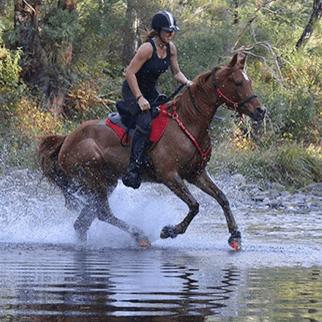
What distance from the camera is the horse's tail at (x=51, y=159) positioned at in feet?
38.9

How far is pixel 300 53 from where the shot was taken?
1264 inches

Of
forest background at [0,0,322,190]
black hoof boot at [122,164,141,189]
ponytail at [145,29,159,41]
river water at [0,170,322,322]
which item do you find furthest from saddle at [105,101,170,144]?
forest background at [0,0,322,190]

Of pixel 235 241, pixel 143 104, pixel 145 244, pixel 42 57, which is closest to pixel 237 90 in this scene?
pixel 143 104

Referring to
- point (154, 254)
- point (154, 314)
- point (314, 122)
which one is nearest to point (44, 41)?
point (314, 122)

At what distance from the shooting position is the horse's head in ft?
33.6

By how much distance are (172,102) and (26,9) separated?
660 inches

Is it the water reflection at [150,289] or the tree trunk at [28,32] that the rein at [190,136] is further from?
the tree trunk at [28,32]

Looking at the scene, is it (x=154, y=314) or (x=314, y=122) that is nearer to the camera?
(x=154, y=314)

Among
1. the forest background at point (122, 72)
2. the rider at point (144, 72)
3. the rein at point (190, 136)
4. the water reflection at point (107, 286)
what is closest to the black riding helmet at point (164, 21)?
the rider at point (144, 72)

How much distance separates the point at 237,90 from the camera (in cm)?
1030

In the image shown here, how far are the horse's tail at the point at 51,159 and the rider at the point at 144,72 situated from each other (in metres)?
1.49

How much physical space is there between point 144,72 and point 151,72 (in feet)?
0.25

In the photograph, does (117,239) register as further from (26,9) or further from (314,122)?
(314,122)

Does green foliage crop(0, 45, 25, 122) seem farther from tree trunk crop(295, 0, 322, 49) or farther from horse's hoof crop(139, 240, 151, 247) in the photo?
horse's hoof crop(139, 240, 151, 247)
